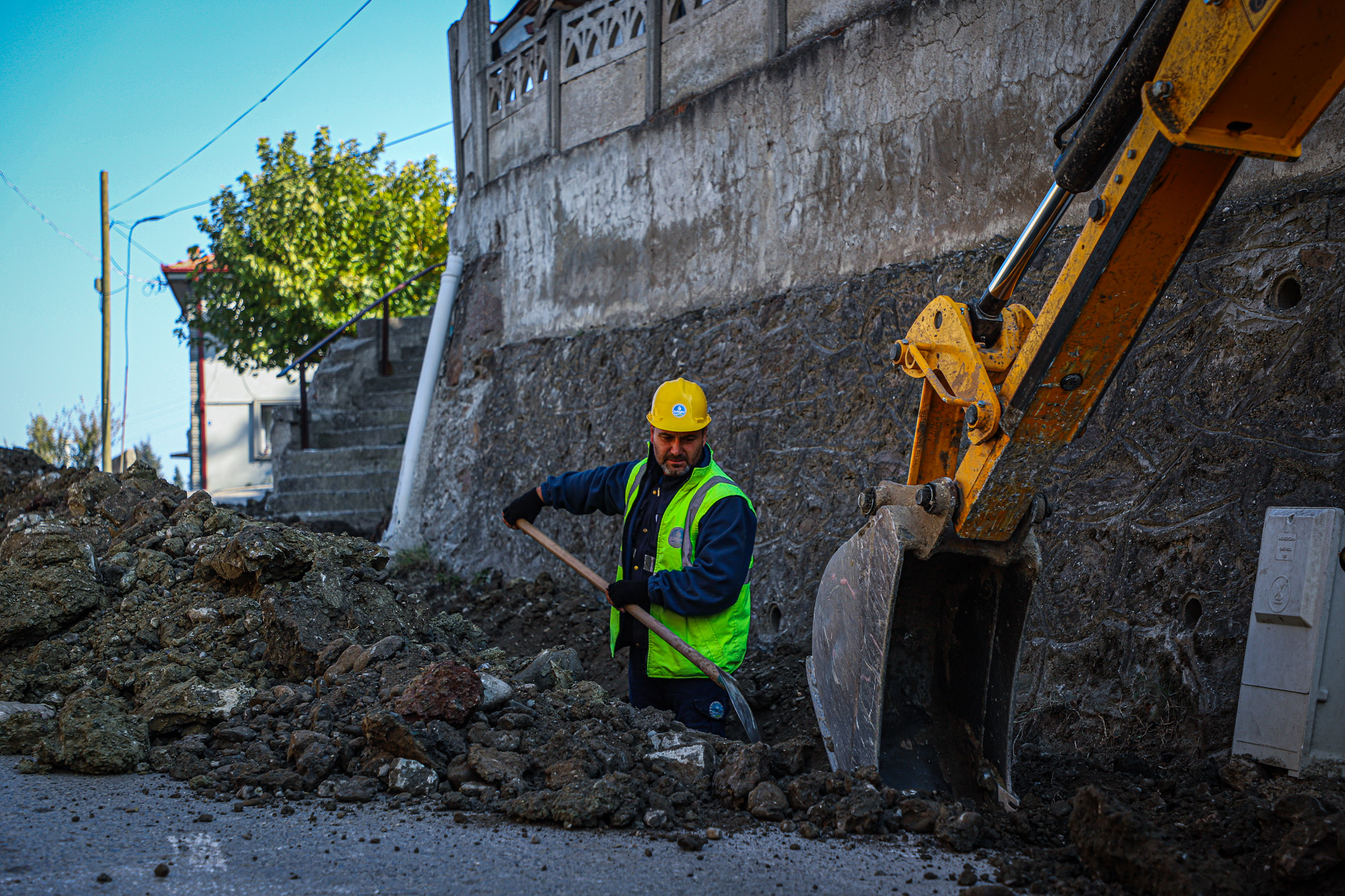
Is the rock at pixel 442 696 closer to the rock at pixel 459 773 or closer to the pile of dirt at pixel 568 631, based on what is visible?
→ the rock at pixel 459 773

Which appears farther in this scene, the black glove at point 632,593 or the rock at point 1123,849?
the black glove at point 632,593

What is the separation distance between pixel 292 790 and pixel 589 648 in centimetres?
281

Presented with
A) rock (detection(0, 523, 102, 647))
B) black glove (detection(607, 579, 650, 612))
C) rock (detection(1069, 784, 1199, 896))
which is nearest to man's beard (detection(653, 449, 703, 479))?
black glove (detection(607, 579, 650, 612))

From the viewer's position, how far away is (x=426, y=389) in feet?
29.3

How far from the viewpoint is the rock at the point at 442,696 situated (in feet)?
10.7

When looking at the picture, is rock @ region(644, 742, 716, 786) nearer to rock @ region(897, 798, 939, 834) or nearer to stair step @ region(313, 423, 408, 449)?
rock @ region(897, 798, 939, 834)

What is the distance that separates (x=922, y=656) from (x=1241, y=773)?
1.02m

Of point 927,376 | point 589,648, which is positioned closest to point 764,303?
point 589,648

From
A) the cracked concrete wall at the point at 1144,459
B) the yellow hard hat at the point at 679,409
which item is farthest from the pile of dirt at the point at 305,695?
the cracked concrete wall at the point at 1144,459

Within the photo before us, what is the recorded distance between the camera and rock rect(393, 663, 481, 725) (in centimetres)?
325

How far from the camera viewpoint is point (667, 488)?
165 inches

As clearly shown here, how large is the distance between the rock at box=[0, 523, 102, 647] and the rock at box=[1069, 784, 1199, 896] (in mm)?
4077

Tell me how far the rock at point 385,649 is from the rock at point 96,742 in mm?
791

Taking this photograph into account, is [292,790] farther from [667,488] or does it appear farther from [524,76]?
[524,76]
